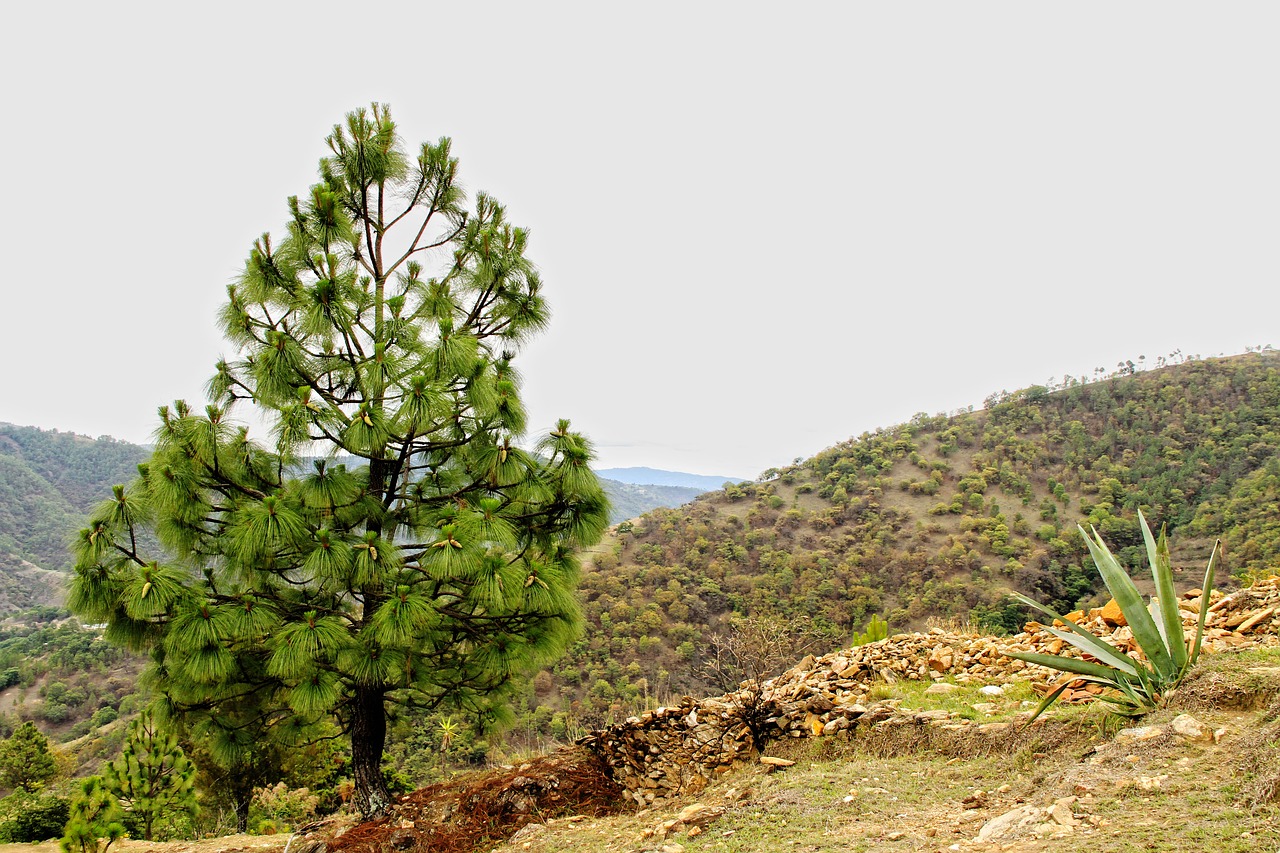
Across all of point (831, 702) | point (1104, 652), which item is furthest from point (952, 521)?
point (1104, 652)

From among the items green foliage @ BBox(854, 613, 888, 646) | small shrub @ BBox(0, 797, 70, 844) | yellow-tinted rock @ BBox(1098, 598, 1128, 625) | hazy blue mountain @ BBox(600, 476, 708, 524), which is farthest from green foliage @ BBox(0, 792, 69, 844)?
hazy blue mountain @ BBox(600, 476, 708, 524)

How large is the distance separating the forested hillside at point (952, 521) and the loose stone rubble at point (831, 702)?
1358 centimetres

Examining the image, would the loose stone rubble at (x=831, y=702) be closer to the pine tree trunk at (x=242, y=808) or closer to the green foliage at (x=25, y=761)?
the pine tree trunk at (x=242, y=808)

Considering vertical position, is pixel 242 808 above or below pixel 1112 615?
below

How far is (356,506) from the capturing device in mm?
4766

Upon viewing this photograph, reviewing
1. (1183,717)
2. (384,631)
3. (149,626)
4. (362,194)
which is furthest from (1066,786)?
(362,194)

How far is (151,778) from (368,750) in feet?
8.71

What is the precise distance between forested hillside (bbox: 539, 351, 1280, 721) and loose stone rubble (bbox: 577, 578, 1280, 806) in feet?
44.6

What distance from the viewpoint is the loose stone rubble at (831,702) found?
3.89 m

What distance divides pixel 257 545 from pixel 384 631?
0.99 metres

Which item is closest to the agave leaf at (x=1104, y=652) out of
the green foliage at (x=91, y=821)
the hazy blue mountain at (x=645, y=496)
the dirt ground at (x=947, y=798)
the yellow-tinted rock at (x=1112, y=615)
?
the dirt ground at (x=947, y=798)

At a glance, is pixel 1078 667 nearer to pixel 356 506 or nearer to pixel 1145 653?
pixel 1145 653

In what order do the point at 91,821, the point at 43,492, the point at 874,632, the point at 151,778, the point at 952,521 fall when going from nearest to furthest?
the point at 91,821 → the point at 151,778 → the point at 874,632 → the point at 952,521 → the point at 43,492

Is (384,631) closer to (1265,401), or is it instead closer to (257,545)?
(257,545)
